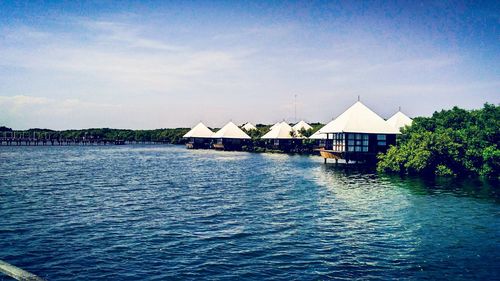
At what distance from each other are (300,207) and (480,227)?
8628mm

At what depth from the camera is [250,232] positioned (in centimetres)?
1673

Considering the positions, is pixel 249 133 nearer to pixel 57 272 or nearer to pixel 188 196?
pixel 188 196

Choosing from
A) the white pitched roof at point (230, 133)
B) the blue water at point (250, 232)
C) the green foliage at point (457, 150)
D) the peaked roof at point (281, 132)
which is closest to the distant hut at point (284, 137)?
the peaked roof at point (281, 132)

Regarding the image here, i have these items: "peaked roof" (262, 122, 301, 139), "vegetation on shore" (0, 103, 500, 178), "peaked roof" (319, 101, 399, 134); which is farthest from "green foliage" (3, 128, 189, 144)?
"vegetation on shore" (0, 103, 500, 178)

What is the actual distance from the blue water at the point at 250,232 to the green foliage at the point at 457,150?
29.4 ft

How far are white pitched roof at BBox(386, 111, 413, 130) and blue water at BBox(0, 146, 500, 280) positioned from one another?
3296 centimetres

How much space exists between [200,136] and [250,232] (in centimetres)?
8172

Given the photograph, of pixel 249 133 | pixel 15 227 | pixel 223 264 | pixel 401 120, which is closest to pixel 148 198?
pixel 15 227

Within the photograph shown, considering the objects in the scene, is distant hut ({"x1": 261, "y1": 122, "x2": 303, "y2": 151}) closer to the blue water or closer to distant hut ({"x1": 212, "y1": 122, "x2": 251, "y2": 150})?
distant hut ({"x1": 212, "y1": 122, "x2": 251, "y2": 150})

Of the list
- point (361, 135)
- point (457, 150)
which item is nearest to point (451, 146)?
point (457, 150)

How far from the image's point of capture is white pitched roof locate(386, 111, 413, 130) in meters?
61.2

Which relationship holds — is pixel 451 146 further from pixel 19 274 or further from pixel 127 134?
pixel 127 134

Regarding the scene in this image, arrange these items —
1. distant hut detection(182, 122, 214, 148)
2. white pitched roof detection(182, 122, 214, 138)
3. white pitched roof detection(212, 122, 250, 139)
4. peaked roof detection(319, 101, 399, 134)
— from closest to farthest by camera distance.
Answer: peaked roof detection(319, 101, 399, 134) < white pitched roof detection(212, 122, 250, 139) < white pitched roof detection(182, 122, 214, 138) < distant hut detection(182, 122, 214, 148)

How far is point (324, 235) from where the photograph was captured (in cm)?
1633
